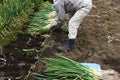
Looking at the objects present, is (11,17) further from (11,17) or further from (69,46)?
(69,46)

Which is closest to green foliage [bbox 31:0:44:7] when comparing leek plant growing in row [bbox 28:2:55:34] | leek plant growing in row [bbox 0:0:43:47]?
leek plant growing in row [bbox 28:2:55:34]

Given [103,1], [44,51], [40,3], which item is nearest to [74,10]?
[44,51]

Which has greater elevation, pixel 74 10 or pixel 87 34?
pixel 74 10

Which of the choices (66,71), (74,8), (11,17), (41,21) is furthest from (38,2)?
(66,71)

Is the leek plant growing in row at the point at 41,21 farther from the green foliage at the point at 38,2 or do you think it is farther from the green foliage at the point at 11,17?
the green foliage at the point at 38,2

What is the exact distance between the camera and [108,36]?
6402 millimetres

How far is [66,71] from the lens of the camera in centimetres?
450

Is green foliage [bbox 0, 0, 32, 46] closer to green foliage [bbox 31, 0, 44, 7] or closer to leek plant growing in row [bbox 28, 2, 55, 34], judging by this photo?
leek plant growing in row [bbox 28, 2, 55, 34]

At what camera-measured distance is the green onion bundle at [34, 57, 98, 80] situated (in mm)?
4488

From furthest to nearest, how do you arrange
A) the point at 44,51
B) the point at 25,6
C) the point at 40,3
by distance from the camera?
the point at 40,3, the point at 25,6, the point at 44,51

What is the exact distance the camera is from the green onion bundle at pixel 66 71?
14.7ft

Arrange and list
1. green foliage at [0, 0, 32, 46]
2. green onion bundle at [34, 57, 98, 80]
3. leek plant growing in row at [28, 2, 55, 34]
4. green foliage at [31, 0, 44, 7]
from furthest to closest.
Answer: green foliage at [31, 0, 44, 7], leek plant growing in row at [28, 2, 55, 34], green foliage at [0, 0, 32, 46], green onion bundle at [34, 57, 98, 80]

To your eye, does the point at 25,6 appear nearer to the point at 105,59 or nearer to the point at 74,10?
the point at 74,10

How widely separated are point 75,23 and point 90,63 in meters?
0.76
